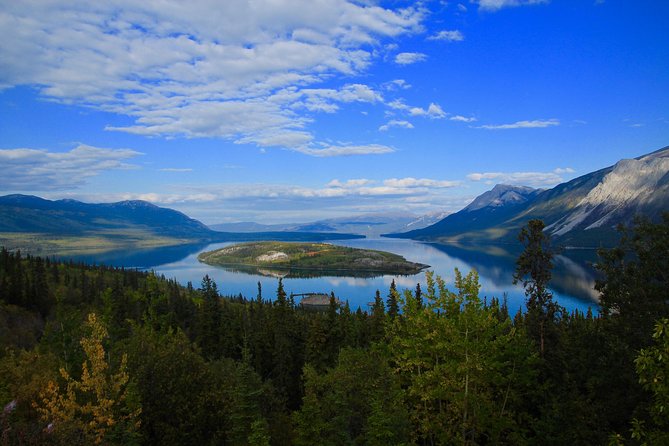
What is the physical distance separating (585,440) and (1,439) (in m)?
24.2

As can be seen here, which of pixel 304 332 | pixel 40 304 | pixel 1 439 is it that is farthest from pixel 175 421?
pixel 40 304

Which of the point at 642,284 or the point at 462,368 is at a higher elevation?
the point at 642,284

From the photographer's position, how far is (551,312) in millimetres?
31000

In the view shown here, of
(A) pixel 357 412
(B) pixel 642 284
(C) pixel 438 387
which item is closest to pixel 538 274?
(B) pixel 642 284

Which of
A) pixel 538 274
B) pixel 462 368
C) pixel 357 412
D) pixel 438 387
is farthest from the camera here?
pixel 538 274

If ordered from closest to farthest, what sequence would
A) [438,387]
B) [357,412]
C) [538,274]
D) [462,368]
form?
[462,368] → [438,387] → [357,412] → [538,274]

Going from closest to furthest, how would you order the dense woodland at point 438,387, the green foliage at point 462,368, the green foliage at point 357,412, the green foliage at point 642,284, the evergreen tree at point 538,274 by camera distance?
the green foliage at point 357,412 < the dense woodland at point 438,387 < the green foliage at point 642,284 < the green foliage at point 462,368 < the evergreen tree at point 538,274

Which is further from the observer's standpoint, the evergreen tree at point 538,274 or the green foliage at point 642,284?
the evergreen tree at point 538,274

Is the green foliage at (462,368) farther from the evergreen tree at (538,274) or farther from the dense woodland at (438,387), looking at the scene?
the evergreen tree at (538,274)

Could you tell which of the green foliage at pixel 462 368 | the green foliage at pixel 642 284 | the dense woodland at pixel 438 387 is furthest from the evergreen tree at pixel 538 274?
the green foliage at pixel 642 284

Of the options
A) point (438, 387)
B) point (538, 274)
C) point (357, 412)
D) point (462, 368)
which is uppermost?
point (538, 274)

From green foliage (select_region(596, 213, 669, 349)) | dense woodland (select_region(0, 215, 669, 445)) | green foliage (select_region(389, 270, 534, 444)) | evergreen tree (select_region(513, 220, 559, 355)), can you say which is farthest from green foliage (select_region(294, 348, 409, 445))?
green foliage (select_region(596, 213, 669, 349))

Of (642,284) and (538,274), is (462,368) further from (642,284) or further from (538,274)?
(538,274)

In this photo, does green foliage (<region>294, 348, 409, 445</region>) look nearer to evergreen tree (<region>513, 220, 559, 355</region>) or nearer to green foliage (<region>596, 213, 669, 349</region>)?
evergreen tree (<region>513, 220, 559, 355</region>)
